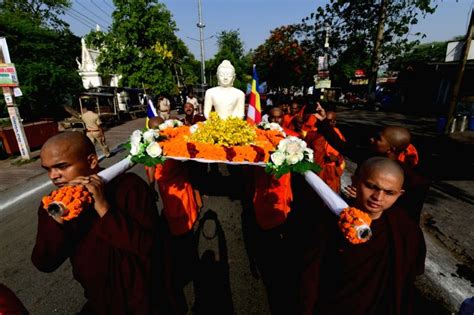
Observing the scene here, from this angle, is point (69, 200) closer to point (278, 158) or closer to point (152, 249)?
point (152, 249)

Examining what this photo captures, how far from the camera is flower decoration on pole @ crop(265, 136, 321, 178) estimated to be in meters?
2.93

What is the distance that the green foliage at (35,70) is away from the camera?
15.6 metres

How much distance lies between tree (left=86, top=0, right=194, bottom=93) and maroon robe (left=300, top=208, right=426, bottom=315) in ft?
63.0

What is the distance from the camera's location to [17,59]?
54.2 ft

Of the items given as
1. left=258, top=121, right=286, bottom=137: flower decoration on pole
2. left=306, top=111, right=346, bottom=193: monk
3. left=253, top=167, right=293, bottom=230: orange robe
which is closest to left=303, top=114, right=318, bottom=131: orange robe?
left=306, top=111, right=346, bottom=193: monk

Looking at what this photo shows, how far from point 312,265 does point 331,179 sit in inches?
123

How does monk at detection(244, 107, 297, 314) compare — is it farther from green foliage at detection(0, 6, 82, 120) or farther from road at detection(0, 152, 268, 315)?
green foliage at detection(0, 6, 82, 120)

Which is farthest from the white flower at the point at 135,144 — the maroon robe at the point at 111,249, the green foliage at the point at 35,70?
the green foliage at the point at 35,70

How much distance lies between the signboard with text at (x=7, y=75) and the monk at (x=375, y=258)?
10904 millimetres

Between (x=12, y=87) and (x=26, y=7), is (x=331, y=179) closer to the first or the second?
(x=12, y=87)

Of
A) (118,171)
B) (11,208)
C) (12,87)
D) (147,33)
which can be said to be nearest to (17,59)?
(147,33)

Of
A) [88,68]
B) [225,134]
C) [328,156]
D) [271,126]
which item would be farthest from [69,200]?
[88,68]

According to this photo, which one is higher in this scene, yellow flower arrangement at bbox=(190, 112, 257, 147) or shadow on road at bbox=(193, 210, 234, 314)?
yellow flower arrangement at bbox=(190, 112, 257, 147)

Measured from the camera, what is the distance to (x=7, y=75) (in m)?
8.38
